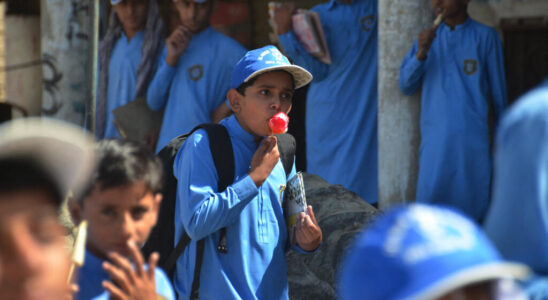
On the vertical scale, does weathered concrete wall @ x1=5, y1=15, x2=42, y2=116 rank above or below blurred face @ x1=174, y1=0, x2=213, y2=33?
below

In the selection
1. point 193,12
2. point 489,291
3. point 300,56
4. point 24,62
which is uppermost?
point 489,291

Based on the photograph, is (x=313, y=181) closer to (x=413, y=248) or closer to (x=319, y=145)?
(x=319, y=145)

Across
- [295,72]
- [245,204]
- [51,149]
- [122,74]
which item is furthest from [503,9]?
[51,149]

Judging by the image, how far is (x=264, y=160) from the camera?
9.86 ft

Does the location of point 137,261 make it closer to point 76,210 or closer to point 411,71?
point 76,210

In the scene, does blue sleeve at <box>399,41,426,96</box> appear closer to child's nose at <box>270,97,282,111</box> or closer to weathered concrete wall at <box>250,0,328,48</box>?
child's nose at <box>270,97,282,111</box>

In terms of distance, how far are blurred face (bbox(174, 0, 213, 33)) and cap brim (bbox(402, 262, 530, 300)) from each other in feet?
16.2

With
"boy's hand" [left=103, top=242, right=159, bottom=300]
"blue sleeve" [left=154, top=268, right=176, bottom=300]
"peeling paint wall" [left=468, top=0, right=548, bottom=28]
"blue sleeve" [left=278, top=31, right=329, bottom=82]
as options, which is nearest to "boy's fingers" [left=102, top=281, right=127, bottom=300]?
"boy's hand" [left=103, top=242, right=159, bottom=300]

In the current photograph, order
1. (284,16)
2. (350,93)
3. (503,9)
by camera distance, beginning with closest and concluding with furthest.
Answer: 1. (284,16)
2. (350,93)
3. (503,9)

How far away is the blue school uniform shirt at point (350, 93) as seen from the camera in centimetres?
596

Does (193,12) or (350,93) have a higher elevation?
(193,12)

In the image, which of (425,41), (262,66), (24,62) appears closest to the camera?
(262,66)

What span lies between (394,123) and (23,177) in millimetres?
4069

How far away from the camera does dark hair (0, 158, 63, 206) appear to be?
1435 mm
